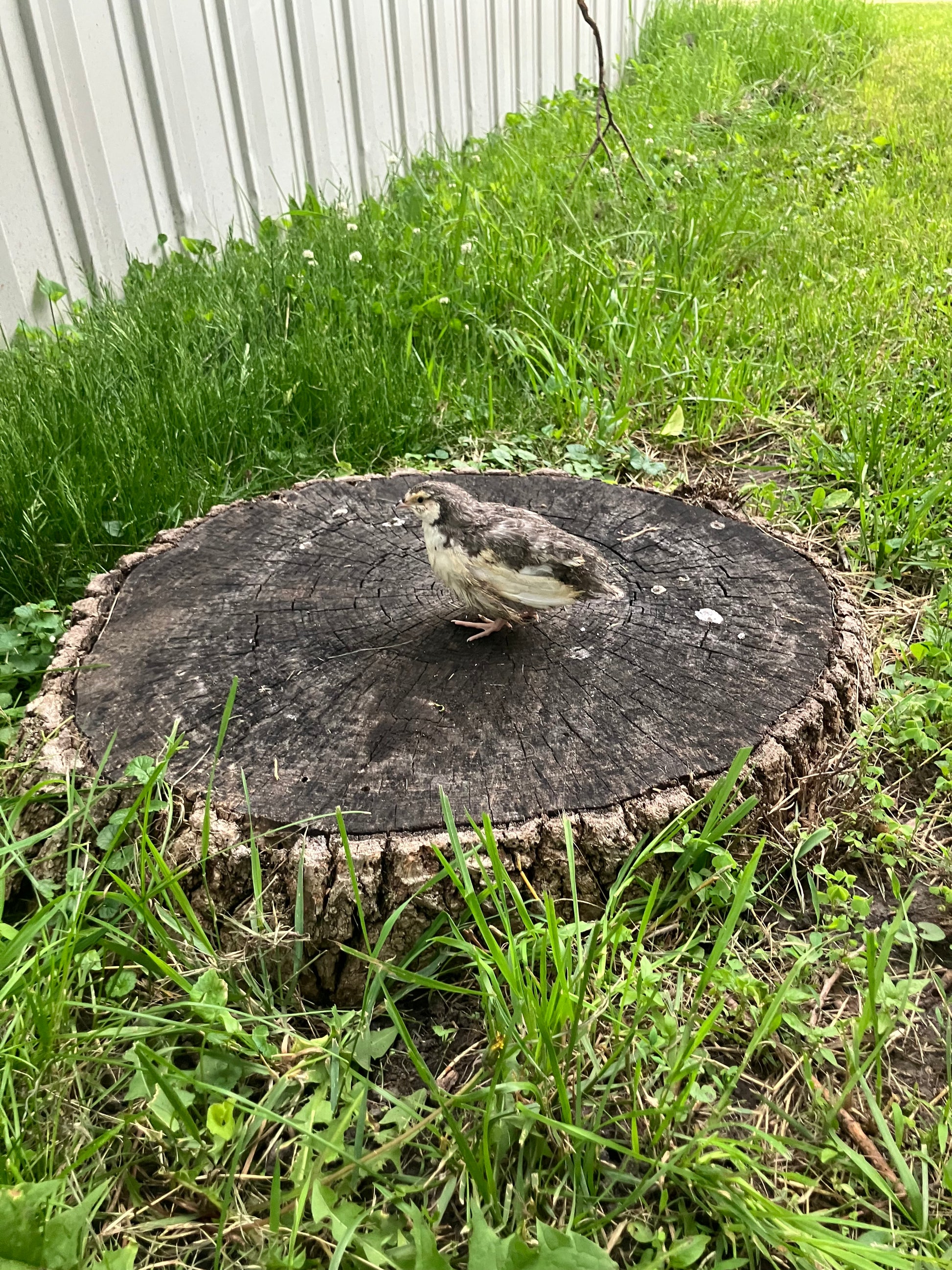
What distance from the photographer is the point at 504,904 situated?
1.83m

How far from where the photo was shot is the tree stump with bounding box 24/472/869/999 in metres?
1.85

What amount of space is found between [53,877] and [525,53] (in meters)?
7.83

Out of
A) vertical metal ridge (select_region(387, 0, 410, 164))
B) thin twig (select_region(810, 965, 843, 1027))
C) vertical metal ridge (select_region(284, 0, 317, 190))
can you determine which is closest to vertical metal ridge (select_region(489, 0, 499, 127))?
vertical metal ridge (select_region(387, 0, 410, 164))

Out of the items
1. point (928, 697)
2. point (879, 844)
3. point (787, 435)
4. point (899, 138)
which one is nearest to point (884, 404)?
point (787, 435)

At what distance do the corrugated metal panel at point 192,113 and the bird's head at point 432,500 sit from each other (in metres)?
2.37

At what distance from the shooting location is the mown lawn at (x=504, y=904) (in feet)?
4.97

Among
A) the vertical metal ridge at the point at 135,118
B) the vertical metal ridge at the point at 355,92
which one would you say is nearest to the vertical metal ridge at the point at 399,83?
the vertical metal ridge at the point at 355,92

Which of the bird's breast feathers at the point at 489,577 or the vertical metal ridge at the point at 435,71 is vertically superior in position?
the vertical metal ridge at the point at 435,71

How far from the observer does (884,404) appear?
154 inches

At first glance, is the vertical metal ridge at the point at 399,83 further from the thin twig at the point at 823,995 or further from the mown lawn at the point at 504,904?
the thin twig at the point at 823,995

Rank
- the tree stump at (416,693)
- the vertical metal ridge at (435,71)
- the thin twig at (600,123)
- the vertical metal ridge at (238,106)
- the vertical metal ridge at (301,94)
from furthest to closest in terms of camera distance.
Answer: the vertical metal ridge at (435,71) < the vertical metal ridge at (301,94) < the vertical metal ridge at (238,106) < the thin twig at (600,123) < the tree stump at (416,693)

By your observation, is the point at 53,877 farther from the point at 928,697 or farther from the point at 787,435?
the point at 787,435

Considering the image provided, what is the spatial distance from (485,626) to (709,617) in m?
0.59

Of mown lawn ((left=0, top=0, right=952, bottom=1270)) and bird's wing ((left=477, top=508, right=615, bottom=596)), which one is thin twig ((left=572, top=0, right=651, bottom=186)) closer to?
mown lawn ((left=0, top=0, right=952, bottom=1270))
